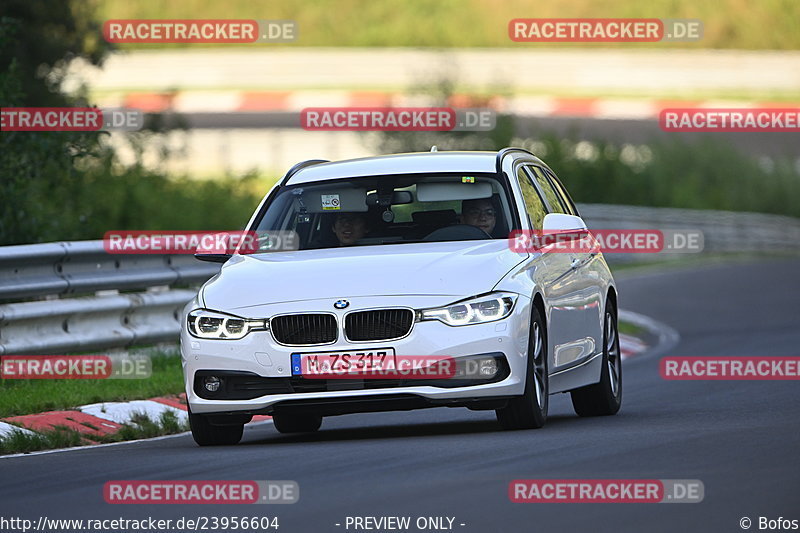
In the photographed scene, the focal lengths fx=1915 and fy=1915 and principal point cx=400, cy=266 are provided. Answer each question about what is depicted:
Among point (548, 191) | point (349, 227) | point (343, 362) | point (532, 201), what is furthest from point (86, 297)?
point (343, 362)

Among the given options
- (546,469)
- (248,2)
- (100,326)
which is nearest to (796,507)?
(546,469)

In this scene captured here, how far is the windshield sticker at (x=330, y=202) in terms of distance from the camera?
1201 centimetres

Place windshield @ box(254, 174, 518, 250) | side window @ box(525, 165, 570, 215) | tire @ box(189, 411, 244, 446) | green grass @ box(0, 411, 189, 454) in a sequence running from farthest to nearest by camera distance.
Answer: side window @ box(525, 165, 570, 215)
windshield @ box(254, 174, 518, 250)
green grass @ box(0, 411, 189, 454)
tire @ box(189, 411, 244, 446)

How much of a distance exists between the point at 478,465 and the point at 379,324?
5.44 ft

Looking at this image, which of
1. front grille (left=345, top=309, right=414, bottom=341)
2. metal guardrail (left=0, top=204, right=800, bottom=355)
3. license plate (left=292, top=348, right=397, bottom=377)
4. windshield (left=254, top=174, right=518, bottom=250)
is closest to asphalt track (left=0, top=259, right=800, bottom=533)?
license plate (left=292, top=348, right=397, bottom=377)

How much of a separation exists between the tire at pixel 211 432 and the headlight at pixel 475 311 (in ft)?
4.89

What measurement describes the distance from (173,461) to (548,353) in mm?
2505

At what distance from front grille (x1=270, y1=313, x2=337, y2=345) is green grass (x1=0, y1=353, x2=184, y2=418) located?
245 centimetres

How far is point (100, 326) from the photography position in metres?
15.5

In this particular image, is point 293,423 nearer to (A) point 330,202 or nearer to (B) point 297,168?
(A) point 330,202

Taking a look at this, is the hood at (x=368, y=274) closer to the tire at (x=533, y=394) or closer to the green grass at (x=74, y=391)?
the tire at (x=533, y=394)

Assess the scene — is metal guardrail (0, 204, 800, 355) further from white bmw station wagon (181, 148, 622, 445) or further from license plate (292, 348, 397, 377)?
license plate (292, 348, 397, 377)

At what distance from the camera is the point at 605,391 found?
12.8 meters

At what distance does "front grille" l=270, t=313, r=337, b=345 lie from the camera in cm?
1062
